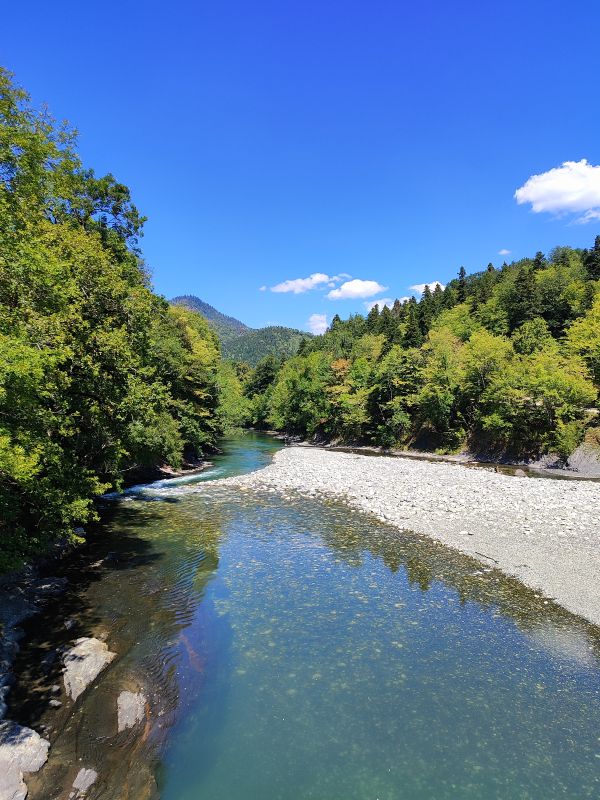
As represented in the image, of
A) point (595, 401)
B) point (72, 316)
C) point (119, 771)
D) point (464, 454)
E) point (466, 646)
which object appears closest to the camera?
point (119, 771)

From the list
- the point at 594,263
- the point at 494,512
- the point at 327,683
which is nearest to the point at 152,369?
the point at 327,683

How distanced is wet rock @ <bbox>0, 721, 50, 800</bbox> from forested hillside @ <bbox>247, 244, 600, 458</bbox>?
144 ft

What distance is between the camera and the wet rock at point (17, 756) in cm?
617

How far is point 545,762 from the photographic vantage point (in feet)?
23.9

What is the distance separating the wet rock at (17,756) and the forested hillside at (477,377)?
144 feet

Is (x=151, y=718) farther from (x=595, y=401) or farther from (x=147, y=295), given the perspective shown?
(x=595, y=401)

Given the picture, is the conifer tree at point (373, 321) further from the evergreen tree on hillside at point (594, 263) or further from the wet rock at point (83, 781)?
the wet rock at point (83, 781)

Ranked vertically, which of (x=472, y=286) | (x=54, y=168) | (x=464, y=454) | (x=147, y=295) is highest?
(x=472, y=286)

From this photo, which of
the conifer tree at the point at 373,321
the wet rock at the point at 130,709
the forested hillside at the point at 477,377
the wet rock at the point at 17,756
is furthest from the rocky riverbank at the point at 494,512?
the conifer tree at the point at 373,321

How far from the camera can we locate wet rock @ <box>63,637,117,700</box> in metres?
8.80

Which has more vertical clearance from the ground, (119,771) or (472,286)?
(472,286)

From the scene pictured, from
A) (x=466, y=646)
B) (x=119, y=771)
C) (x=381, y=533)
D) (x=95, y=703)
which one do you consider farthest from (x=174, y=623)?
(x=381, y=533)

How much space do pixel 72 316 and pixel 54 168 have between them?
11848 millimetres

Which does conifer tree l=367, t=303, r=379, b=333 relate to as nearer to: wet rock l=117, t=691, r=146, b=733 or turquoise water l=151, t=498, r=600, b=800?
turquoise water l=151, t=498, r=600, b=800
